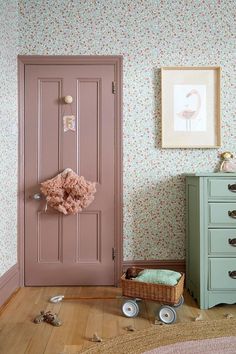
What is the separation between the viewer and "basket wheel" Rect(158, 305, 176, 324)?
86.7 inches

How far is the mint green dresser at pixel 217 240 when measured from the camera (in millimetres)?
2432

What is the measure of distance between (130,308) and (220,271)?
0.74 m

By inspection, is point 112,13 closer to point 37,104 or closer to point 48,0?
point 48,0

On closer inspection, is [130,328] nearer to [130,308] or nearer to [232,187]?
[130,308]

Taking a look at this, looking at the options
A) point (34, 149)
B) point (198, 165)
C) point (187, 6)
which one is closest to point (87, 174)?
point (34, 149)

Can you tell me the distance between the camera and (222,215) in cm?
244

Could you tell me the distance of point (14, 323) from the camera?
2203 mm

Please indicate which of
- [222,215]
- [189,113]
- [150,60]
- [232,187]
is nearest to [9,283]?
[222,215]

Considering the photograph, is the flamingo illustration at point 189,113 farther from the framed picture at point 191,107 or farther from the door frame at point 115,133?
the door frame at point 115,133

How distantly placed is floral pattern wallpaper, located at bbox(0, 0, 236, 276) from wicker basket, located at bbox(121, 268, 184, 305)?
68 centimetres

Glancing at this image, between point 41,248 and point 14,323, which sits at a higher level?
point 41,248

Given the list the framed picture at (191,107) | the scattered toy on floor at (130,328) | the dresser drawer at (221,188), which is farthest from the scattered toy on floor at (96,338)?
the framed picture at (191,107)

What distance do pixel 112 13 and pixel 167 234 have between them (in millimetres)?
2136

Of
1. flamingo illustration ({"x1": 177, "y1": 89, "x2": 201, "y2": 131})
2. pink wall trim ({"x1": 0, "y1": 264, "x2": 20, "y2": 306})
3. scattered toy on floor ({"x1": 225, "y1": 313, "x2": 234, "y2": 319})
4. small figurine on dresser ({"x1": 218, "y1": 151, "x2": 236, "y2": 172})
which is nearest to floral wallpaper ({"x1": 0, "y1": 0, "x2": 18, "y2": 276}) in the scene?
pink wall trim ({"x1": 0, "y1": 264, "x2": 20, "y2": 306})
